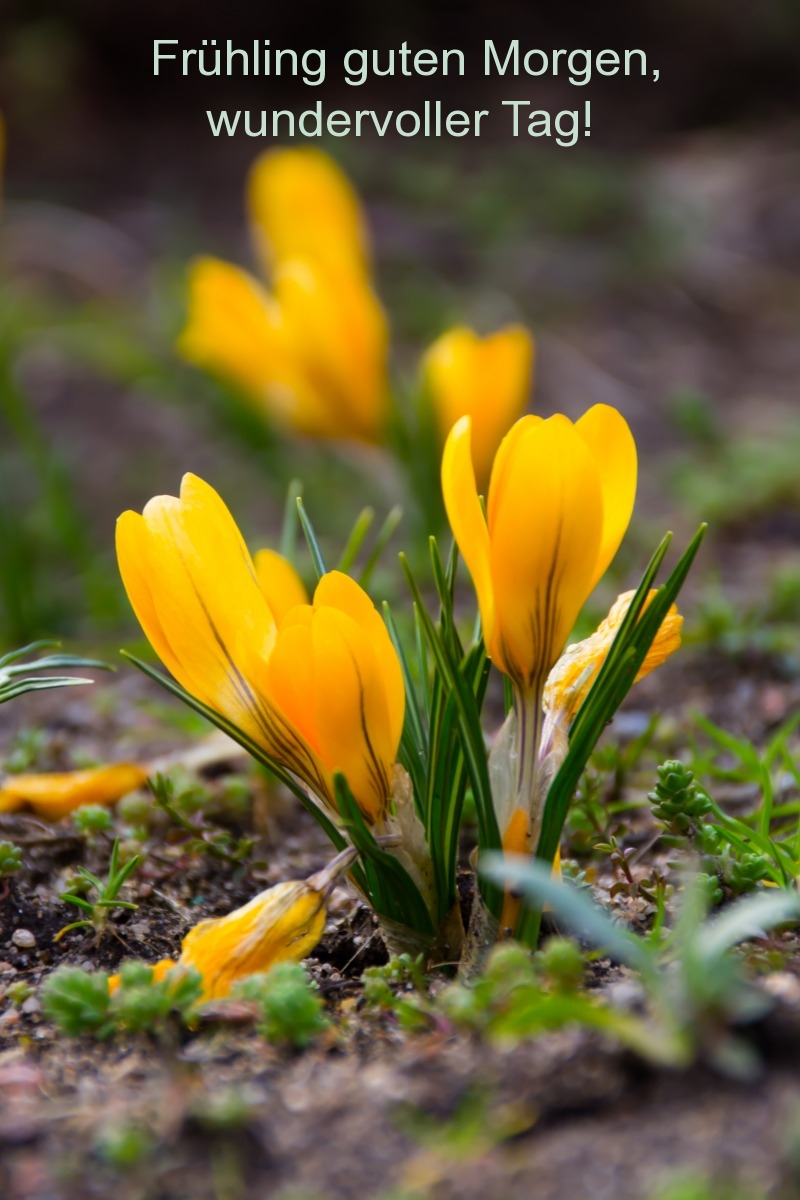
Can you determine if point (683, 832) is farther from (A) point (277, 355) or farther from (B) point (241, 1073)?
(A) point (277, 355)

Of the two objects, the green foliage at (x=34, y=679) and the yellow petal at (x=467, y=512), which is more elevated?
the yellow petal at (x=467, y=512)

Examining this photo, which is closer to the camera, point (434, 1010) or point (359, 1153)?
point (359, 1153)

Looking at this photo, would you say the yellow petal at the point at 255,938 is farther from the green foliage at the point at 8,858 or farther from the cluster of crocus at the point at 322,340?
the cluster of crocus at the point at 322,340

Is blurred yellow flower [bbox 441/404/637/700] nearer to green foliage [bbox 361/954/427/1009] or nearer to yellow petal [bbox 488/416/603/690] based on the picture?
yellow petal [bbox 488/416/603/690]

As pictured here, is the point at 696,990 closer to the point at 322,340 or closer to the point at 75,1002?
the point at 75,1002

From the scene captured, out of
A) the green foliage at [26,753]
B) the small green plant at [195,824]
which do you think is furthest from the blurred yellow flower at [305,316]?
the small green plant at [195,824]

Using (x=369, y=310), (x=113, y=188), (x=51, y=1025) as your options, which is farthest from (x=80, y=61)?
(x=51, y=1025)

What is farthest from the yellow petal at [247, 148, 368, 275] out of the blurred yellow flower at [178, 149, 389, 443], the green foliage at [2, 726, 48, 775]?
the green foliage at [2, 726, 48, 775]
